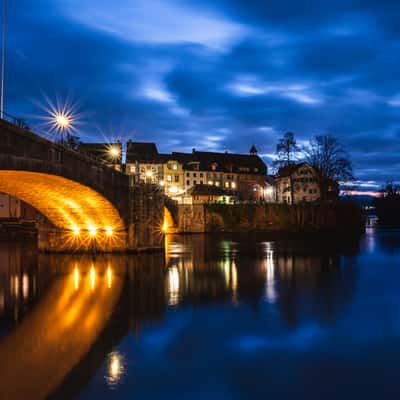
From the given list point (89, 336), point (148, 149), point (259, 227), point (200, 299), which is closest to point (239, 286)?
point (200, 299)

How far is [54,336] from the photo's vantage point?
44.0ft

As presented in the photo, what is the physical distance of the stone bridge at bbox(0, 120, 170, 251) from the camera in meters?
20.2

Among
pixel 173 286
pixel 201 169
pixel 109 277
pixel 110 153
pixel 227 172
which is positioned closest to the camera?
pixel 173 286

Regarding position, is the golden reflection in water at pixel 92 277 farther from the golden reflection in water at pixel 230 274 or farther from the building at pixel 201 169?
the building at pixel 201 169

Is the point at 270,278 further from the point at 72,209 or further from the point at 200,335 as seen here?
the point at 72,209

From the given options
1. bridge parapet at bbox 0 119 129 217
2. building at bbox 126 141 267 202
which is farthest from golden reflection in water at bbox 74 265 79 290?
building at bbox 126 141 267 202

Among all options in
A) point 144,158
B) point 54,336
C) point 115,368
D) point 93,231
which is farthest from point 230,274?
point 144,158

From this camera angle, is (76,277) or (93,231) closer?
(76,277)

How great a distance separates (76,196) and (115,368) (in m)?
21.3

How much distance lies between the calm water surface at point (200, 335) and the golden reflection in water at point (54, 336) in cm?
5

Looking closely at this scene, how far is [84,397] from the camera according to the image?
8805 mm

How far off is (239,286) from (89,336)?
399 inches

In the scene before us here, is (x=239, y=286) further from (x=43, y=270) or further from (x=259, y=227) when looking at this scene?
(x=259, y=227)

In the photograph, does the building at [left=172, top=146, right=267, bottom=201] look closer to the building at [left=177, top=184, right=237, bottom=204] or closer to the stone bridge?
the building at [left=177, top=184, right=237, bottom=204]
